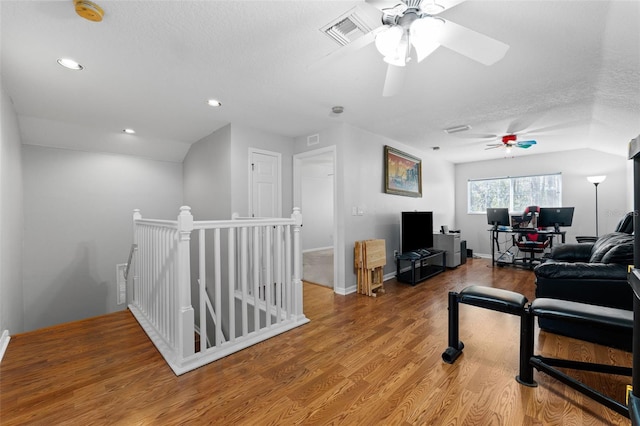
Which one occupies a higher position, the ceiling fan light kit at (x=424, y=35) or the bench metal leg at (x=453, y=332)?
the ceiling fan light kit at (x=424, y=35)

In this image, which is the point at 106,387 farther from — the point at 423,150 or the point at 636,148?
the point at 423,150

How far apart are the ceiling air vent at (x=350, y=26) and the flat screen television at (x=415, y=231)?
3232mm

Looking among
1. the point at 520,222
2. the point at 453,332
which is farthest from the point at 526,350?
the point at 520,222

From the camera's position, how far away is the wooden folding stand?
379 cm

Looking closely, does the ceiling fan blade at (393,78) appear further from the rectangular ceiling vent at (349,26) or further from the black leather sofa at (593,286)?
the black leather sofa at (593,286)

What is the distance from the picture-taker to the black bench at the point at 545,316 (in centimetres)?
157

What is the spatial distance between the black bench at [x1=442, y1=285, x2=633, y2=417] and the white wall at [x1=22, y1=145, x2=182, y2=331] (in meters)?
5.37

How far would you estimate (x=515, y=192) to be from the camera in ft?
20.9

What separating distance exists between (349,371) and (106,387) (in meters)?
1.64

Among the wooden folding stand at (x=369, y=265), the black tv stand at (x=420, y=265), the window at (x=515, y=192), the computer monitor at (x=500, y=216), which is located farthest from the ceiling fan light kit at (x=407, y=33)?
the window at (x=515, y=192)

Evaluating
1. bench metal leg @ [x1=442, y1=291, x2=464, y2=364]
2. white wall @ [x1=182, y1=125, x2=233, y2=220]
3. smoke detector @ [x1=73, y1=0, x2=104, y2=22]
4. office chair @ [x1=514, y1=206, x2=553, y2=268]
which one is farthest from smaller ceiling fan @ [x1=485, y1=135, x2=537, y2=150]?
smoke detector @ [x1=73, y1=0, x2=104, y2=22]

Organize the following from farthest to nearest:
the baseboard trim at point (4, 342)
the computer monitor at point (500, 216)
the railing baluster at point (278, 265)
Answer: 1. the computer monitor at point (500, 216)
2. the railing baluster at point (278, 265)
3. the baseboard trim at point (4, 342)

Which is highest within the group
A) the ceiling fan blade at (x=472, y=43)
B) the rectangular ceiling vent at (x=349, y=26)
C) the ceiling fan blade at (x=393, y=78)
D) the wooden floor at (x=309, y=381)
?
the rectangular ceiling vent at (x=349, y=26)

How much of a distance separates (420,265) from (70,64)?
519 centimetres
